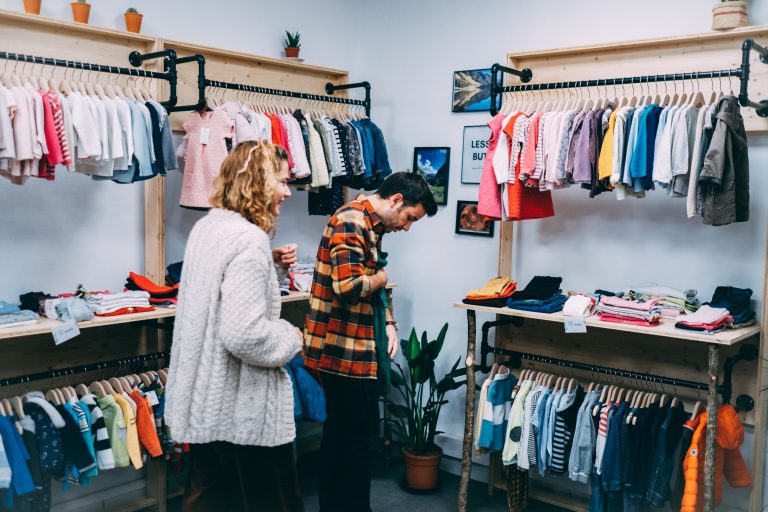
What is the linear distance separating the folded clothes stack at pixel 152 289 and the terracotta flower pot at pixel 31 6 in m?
1.27

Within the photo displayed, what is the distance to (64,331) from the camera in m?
3.07

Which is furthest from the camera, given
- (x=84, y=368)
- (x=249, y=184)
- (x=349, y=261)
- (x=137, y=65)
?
(x=137, y=65)

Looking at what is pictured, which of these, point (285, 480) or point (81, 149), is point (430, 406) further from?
point (81, 149)

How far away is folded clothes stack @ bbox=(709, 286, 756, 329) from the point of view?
334 cm

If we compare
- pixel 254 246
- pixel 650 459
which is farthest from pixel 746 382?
pixel 254 246

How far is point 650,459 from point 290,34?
10.4 feet

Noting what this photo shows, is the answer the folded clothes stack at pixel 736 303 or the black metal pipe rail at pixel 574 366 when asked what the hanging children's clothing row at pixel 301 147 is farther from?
the folded clothes stack at pixel 736 303

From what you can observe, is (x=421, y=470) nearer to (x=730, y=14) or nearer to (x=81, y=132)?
(x=81, y=132)

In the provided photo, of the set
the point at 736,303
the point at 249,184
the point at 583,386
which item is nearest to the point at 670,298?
the point at 736,303

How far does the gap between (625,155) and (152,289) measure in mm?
2347

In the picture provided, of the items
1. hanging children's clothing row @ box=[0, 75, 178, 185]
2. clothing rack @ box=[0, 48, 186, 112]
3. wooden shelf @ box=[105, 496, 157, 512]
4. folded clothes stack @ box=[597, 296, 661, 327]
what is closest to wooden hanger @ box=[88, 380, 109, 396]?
wooden shelf @ box=[105, 496, 157, 512]

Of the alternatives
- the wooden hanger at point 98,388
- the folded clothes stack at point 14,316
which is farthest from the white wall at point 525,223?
the folded clothes stack at point 14,316

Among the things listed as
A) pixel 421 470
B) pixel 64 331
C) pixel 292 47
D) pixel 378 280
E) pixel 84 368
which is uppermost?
pixel 292 47

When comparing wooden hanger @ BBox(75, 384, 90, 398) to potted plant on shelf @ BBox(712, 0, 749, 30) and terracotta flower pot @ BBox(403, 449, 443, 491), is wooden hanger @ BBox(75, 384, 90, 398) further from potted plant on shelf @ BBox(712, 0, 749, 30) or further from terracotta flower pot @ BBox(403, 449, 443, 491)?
potted plant on shelf @ BBox(712, 0, 749, 30)
